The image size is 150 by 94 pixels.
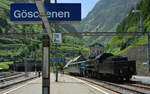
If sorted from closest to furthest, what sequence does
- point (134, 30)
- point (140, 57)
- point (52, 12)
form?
1. point (52, 12)
2. point (140, 57)
3. point (134, 30)

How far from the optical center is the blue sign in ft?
38.0

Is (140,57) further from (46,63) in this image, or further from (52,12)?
(46,63)

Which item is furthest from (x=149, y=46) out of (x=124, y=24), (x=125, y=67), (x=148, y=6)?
(x=124, y=24)

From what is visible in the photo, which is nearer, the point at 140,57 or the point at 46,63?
the point at 46,63

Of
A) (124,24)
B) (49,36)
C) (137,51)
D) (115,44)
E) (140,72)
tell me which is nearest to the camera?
(49,36)

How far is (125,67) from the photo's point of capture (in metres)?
Result: 27.2

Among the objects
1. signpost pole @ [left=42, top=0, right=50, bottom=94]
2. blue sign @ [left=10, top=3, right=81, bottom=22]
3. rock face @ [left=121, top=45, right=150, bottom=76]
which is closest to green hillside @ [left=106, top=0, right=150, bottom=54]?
rock face @ [left=121, top=45, right=150, bottom=76]

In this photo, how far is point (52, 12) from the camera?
1160 centimetres

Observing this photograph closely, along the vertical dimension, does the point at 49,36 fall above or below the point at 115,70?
above

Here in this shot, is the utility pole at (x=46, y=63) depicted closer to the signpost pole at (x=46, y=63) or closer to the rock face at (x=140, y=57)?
the signpost pole at (x=46, y=63)

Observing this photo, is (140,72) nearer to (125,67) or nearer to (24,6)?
(125,67)

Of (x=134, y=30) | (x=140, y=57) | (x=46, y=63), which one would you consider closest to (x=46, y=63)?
(x=46, y=63)

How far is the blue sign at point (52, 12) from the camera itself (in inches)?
456

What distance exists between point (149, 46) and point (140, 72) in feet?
24.1
